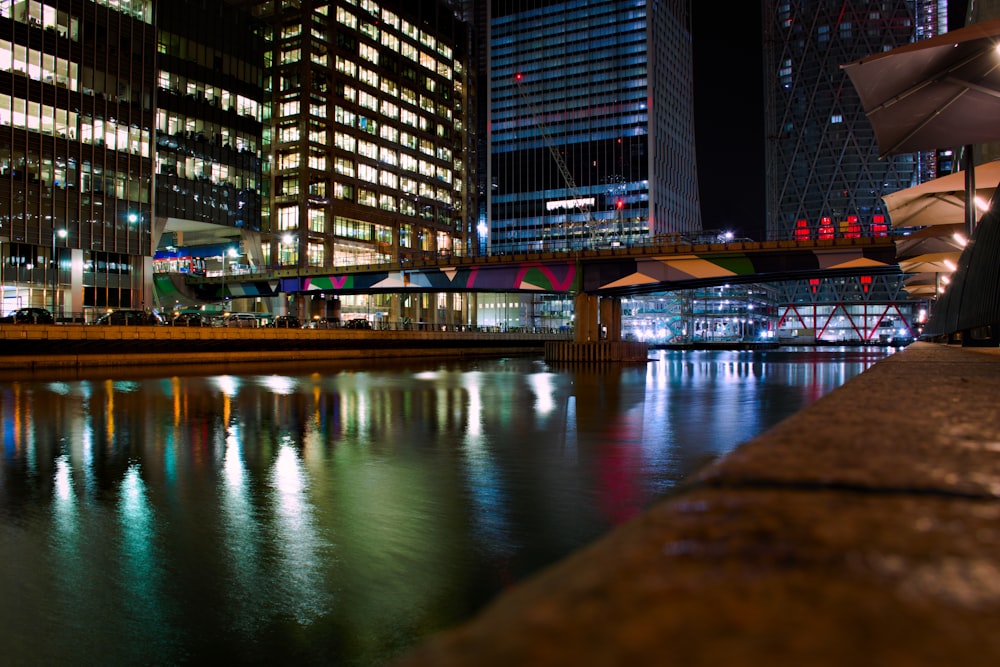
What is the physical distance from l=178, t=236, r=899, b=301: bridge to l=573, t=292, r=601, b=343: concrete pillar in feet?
2.42

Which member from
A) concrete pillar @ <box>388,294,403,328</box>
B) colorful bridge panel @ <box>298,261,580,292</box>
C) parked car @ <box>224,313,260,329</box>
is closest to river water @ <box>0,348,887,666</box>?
colorful bridge panel @ <box>298,261,580,292</box>

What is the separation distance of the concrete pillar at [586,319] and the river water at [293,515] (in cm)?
4238

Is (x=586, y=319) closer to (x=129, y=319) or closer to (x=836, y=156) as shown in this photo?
(x=129, y=319)

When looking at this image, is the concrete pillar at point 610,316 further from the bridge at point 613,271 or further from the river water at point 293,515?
the river water at point 293,515

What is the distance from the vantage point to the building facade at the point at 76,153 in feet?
229

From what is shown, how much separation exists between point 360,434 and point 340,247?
104487mm

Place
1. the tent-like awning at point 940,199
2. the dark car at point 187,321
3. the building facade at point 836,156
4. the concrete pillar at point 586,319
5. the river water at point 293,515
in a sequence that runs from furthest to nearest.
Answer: the building facade at point 836,156 → the concrete pillar at point 586,319 → the dark car at point 187,321 → the tent-like awning at point 940,199 → the river water at point 293,515

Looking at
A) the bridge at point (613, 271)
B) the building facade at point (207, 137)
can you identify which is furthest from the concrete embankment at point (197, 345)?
the building facade at point (207, 137)

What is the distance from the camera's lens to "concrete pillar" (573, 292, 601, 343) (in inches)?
2547

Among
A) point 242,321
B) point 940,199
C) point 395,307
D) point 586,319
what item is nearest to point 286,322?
point 242,321

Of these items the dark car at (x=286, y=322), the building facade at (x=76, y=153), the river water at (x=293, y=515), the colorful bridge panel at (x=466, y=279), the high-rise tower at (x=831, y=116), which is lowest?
the river water at (x=293, y=515)

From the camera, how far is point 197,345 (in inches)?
2128

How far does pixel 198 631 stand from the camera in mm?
6141

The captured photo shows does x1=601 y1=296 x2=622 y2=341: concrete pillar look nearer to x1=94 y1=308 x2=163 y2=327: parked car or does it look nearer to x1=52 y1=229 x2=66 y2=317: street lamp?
x1=94 y1=308 x2=163 y2=327: parked car
